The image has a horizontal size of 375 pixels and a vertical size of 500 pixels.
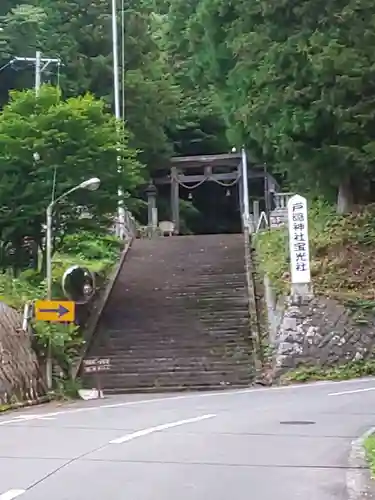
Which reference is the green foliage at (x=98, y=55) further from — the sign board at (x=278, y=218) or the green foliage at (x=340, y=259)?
the green foliage at (x=340, y=259)

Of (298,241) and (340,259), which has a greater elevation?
(298,241)

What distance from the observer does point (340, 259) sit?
975 inches

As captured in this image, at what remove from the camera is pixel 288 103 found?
2291 cm

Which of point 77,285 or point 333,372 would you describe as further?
point 77,285

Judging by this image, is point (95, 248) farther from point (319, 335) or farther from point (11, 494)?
point (11, 494)

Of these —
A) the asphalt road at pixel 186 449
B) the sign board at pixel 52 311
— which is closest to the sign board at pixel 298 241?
the asphalt road at pixel 186 449

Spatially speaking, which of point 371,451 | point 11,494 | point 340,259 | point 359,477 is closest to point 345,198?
point 340,259

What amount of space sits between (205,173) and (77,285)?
18278 mm

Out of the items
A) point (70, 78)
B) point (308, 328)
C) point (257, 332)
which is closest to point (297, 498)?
point (308, 328)

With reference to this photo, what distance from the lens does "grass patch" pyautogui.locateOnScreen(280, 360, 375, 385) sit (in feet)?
70.2

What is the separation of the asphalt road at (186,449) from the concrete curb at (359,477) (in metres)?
0.10

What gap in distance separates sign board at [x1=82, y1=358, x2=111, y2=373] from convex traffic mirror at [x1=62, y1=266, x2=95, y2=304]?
11.3ft

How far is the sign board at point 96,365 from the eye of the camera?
71.5 feet

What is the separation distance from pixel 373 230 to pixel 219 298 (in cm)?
523
